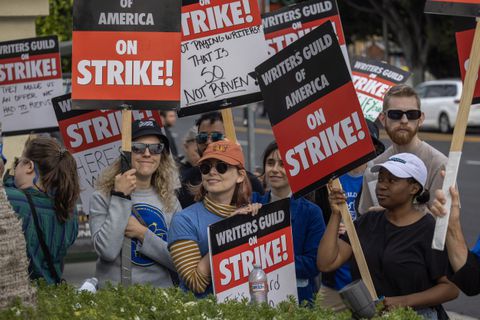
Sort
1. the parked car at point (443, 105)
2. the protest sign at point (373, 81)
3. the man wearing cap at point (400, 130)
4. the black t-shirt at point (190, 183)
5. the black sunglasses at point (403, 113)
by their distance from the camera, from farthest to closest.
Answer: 1. the parked car at point (443, 105)
2. the protest sign at point (373, 81)
3. the black t-shirt at point (190, 183)
4. the black sunglasses at point (403, 113)
5. the man wearing cap at point (400, 130)

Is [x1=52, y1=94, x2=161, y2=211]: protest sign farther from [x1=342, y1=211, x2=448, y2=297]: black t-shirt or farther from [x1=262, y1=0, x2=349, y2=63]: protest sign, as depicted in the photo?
[x1=342, y1=211, x2=448, y2=297]: black t-shirt

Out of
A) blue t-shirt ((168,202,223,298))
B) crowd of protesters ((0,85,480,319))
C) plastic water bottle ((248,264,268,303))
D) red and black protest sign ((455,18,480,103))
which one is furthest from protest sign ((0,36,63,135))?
plastic water bottle ((248,264,268,303))

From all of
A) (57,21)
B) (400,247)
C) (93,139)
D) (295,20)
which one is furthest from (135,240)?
(57,21)

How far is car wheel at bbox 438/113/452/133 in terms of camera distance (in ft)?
117

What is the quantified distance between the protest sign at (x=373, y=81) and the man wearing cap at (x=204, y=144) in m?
1.38

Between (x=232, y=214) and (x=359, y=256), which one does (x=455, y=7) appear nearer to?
(x=359, y=256)

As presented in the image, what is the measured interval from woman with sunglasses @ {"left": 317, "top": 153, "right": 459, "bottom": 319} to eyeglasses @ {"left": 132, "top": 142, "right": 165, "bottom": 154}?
4.19ft

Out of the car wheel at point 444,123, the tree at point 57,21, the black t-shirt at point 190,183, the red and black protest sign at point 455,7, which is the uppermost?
the red and black protest sign at point 455,7

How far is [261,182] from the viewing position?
29.1ft

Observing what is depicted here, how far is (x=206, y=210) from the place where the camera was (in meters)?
6.29

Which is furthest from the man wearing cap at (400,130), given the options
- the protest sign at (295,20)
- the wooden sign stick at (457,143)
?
the protest sign at (295,20)

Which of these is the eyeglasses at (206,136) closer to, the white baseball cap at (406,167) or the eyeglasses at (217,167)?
the eyeglasses at (217,167)

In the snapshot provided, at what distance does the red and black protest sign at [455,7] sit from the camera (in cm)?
581

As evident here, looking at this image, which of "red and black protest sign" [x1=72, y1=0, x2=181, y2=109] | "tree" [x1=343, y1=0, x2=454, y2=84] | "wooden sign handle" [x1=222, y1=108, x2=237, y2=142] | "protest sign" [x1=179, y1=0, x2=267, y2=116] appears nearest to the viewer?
"red and black protest sign" [x1=72, y1=0, x2=181, y2=109]
